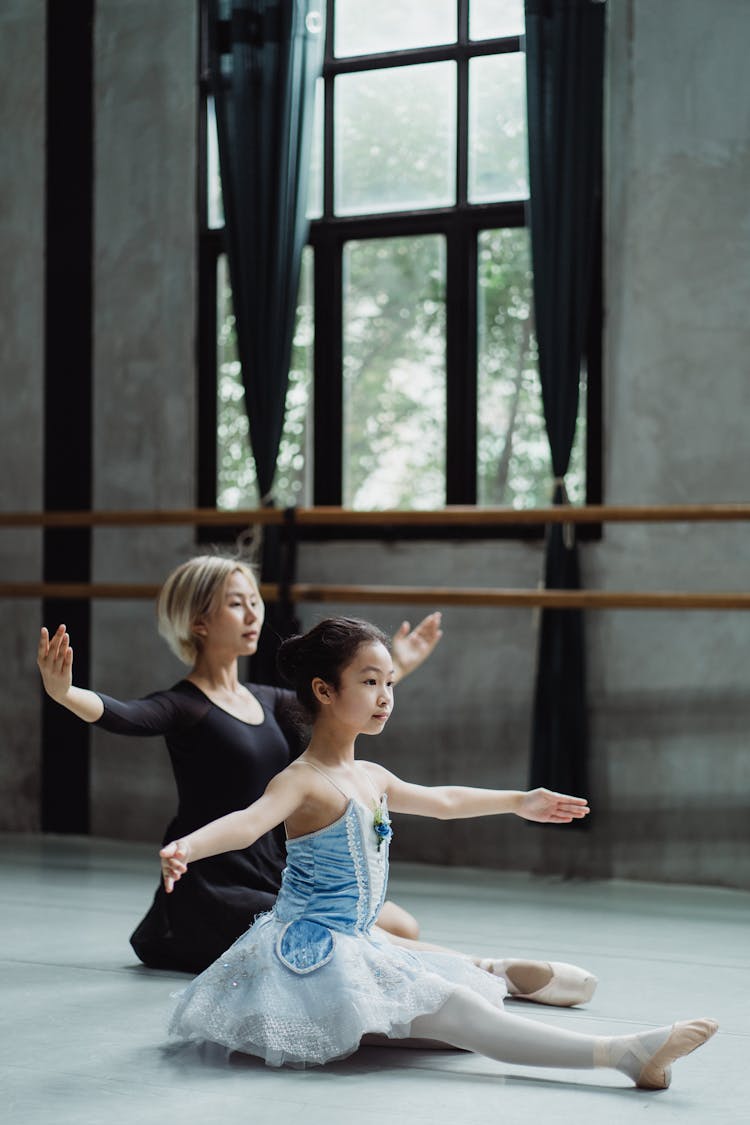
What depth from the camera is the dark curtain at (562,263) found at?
4.58 metres

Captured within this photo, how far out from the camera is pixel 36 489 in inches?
216

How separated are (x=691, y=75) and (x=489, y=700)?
2053 mm

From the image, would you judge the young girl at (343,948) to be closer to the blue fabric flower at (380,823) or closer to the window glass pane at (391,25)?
the blue fabric flower at (380,823)

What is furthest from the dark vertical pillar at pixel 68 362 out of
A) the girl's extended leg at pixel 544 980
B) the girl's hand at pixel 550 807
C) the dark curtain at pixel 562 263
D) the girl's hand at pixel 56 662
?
the girl's hand at pixel 550 807

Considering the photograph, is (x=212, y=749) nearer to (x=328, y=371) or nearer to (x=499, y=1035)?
(x=499, y=1035)

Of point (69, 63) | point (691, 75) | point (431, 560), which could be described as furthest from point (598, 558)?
point (69, 63)

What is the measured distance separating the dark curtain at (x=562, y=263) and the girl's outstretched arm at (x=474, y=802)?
76.0 inches

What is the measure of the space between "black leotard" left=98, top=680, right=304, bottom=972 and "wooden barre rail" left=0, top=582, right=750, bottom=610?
1427 mm

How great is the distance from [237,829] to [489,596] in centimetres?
234

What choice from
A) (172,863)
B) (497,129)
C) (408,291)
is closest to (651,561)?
(408,291)

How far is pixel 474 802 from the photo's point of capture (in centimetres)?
261

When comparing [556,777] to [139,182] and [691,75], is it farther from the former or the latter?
[139,182]

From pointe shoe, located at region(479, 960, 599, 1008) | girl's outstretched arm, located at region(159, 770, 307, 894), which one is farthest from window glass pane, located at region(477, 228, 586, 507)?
girl's outstretched arm, located at region(159, 770, 307, 894)

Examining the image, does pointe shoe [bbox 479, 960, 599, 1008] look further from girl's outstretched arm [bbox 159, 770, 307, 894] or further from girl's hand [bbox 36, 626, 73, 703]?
girl's hand [bbox 36, 626, 73, 703]
